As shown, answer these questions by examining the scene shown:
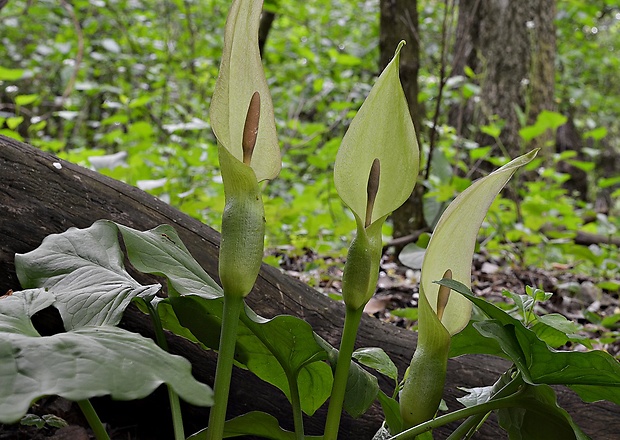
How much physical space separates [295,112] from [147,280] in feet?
10.7

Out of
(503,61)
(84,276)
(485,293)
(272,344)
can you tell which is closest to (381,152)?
(272,344)

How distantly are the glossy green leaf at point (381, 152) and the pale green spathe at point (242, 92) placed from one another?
0.27 feet

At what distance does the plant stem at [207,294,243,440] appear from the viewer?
67 centimetres

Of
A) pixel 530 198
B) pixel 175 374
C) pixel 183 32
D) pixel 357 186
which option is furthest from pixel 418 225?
pixel 183 32

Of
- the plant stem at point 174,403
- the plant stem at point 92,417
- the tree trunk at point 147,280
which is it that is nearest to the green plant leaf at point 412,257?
the tree trunk at point 147,280

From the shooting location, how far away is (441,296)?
75 centimetres

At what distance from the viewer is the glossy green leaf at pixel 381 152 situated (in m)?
0.69

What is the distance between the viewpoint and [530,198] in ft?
9.51

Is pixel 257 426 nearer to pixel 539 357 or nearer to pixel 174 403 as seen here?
pixel 174 403

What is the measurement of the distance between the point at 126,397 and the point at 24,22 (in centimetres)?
488

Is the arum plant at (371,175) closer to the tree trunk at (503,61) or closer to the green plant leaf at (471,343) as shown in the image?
the green plant leaf at (471,343)

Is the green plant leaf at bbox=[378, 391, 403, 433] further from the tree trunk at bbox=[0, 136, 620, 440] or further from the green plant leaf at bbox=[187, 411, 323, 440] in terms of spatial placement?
the tree trunk at bbox=[0, 136, 620, 440]

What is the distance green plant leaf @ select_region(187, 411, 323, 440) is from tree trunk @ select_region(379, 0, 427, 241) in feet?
5.45

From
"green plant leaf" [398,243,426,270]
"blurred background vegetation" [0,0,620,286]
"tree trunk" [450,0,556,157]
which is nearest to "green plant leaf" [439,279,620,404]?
"green plant leaf" [398,243,426,270]
